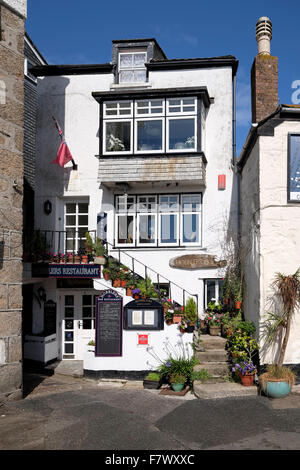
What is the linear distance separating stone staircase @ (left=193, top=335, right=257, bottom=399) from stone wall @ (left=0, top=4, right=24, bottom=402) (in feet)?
14.6

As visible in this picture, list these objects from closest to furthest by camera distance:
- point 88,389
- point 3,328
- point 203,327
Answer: point 3,328 < point 88,389 < point 203,327

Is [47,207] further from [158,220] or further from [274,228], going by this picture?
[274,228]

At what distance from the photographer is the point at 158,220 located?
48.3ft

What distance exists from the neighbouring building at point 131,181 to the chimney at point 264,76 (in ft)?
6.31

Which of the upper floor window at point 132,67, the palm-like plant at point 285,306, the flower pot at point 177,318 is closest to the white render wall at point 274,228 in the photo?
the palm-like plant at point 285,306

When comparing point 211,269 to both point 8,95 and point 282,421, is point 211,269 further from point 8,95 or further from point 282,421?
point 8,95

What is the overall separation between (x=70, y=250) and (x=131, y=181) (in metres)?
3.68

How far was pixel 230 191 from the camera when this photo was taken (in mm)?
14289

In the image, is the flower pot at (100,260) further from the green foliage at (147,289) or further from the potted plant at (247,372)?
the potted plant at (247,372)

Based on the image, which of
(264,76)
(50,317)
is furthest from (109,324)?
(264,76)

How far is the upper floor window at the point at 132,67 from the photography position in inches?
616

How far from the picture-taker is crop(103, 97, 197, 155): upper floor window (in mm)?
13914

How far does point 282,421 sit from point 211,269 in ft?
22.1
